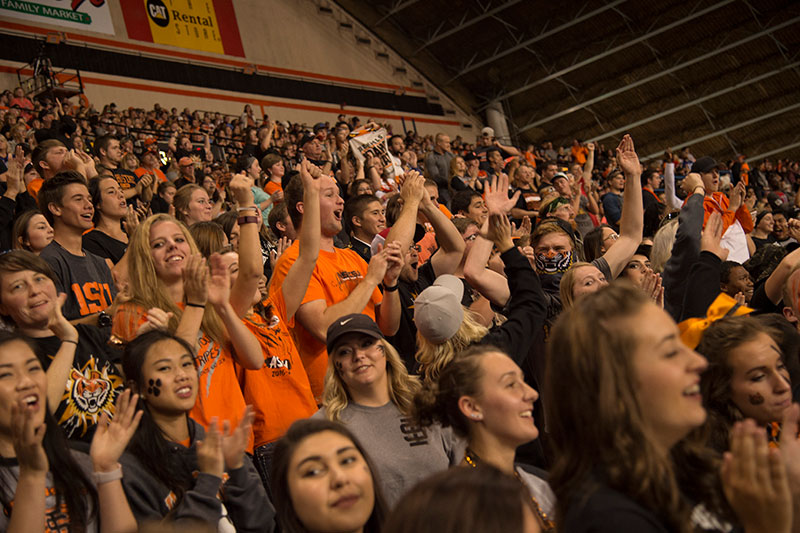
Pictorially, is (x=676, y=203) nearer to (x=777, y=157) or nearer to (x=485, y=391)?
(x=485, y=391)

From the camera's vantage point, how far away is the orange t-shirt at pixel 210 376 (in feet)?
9.41

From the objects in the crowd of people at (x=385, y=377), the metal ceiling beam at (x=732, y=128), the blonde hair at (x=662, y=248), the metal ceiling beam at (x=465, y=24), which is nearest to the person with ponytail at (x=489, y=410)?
the crowd of people at (x=385, y=377)

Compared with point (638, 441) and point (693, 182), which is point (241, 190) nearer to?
point (693, 182)

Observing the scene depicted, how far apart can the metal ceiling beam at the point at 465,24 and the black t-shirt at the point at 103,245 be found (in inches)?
641

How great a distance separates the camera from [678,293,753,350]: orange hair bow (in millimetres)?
2471

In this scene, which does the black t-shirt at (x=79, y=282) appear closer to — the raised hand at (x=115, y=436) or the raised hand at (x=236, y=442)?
the raised hand at (x=115, y=436)

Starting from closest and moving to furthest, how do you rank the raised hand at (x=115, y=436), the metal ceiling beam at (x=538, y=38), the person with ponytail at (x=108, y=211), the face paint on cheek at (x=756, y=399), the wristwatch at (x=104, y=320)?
the raised hand at (x=115, y=436), the face paint on cheek at (x=756, y=399), the wristwatch at (x=104, y=320), the person with ponytail at (x=108, y=211), the metal ceiling beam at (x=538, y=38)

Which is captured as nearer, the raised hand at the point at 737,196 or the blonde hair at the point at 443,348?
the blonde hair at the point at 443,348

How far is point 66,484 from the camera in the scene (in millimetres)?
A: 2184

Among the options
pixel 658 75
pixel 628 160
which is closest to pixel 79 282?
pixel 628 160

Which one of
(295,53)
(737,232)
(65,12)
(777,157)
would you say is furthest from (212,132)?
(777,157)

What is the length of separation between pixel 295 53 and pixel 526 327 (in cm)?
1789

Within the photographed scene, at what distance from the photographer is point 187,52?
17.2 metres

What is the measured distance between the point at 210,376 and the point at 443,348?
90cm
